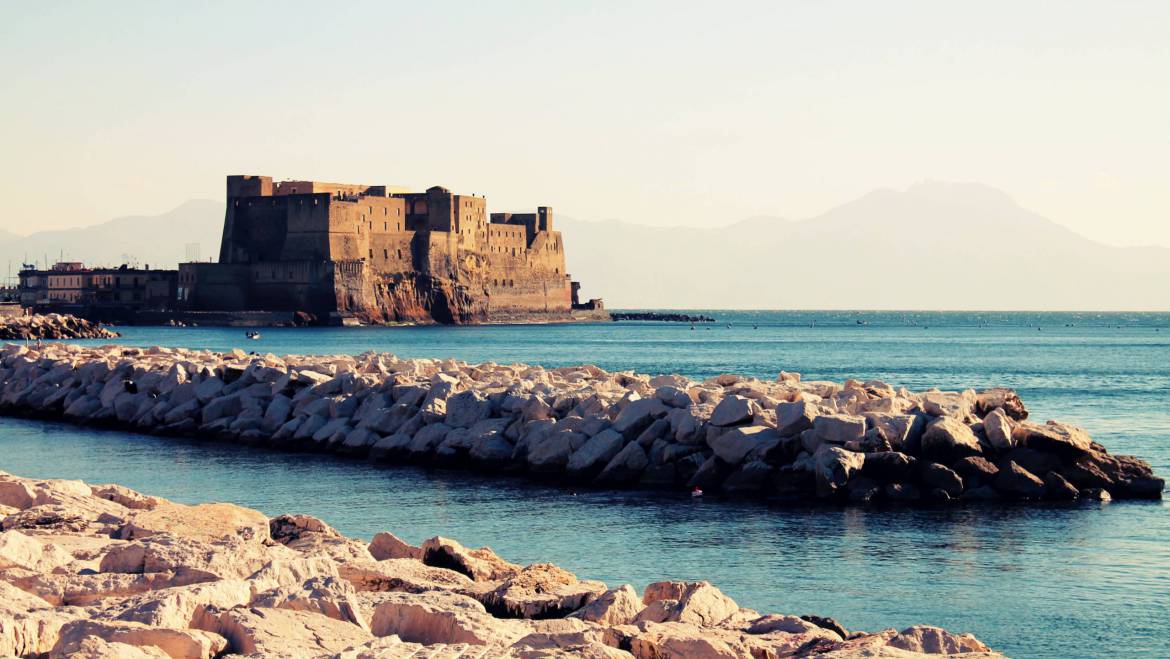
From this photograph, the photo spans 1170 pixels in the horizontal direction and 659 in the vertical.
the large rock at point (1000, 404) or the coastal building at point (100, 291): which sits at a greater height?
the coastal building at point (100, 291)

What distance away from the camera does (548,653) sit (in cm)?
473

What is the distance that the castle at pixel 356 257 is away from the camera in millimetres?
70938

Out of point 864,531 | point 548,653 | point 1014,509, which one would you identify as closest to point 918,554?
point 864,531

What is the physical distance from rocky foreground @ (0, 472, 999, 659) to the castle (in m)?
64.4

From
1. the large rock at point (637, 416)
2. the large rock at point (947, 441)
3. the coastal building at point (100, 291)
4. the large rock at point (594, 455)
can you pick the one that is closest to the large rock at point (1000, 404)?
the large rock at point (947, 441)

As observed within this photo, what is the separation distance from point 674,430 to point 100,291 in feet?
231

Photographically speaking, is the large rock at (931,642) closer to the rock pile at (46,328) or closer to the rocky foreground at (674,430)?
the rocky foreground at (674,430)

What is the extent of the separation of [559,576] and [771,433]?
582cm

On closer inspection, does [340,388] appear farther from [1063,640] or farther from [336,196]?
[336,196]

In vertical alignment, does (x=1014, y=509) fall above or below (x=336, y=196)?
below

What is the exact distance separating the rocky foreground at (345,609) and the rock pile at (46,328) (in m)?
48.0

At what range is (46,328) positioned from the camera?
55031mm

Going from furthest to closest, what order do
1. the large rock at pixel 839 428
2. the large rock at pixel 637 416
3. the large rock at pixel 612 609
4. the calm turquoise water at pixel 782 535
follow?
the large rock at pixel 637 416 < the large rock at pixel 839 428 < the calm turquoise water at pixel 782 535 < the large rock at pixel 612 609

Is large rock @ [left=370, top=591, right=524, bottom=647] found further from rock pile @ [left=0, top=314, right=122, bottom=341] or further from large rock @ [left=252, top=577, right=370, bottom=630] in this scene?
rock pile @ [left=0, top=314, right=122, bottom=341]
